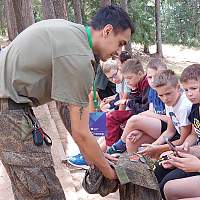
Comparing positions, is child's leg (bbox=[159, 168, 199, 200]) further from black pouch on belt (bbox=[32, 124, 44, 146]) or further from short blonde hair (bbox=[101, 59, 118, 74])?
short blonde hair (bbox=[101, 59, 118, 74])

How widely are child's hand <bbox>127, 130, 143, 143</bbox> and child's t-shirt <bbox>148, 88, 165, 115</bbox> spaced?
33cm

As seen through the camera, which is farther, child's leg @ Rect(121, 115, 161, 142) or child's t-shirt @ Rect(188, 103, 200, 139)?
child's leg @ Rect(121, 115, 161, 142)

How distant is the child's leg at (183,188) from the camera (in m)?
2.65

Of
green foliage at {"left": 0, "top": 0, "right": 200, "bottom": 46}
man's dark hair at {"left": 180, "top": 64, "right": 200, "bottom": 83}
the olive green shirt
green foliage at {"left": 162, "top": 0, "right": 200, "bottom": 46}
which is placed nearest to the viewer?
the olive green shirt

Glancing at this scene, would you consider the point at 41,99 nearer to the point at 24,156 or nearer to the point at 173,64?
the point at 24,156

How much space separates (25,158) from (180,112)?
160cm

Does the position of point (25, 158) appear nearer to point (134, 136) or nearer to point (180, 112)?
point (180, 112)

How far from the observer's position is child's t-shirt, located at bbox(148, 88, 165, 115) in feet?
13.1

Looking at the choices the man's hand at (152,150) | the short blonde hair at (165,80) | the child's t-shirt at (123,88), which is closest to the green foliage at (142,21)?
the child's t-shirt at (123,88)

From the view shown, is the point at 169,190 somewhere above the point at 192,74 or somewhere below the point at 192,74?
below

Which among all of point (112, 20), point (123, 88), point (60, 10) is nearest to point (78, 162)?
point (123, 88)

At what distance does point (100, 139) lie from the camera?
183 inches

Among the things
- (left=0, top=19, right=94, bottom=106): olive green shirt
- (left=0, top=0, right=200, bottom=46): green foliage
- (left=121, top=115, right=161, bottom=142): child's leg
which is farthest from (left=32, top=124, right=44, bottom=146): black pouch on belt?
(left=0, top=0, right=200, bottom=46): green foliage

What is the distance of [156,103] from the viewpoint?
4.05 m
